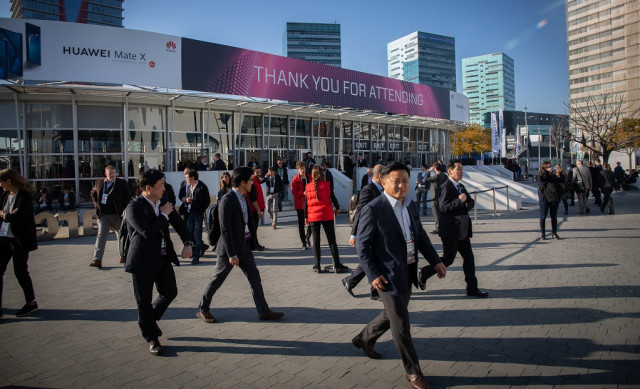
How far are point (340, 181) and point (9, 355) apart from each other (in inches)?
569

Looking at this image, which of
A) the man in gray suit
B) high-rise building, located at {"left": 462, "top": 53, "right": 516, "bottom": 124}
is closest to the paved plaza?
the man in gray suit

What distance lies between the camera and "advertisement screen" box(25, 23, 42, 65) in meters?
14.0

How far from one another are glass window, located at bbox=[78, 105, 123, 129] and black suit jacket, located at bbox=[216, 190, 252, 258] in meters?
14.4

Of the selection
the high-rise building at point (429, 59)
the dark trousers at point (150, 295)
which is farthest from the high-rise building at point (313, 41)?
the dark trousers at point (150, 295)

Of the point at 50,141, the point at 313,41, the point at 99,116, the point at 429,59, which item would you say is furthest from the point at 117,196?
the point at 429,59

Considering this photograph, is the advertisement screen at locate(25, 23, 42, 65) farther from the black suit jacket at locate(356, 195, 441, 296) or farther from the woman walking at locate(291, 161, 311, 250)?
the black suit jacket at locate(356, 195, 441, 296)

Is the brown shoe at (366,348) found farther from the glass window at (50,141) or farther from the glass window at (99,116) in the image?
the glass window at (50,141)

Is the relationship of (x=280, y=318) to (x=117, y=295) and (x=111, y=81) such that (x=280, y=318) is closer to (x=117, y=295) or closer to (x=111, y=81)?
(x=117, y=295)

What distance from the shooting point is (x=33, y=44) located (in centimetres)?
1402

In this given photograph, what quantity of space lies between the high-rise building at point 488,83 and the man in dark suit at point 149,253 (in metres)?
187

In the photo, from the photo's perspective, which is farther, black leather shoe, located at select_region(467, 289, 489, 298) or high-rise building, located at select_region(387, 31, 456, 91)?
high-rise building, located at select_region(387, 31, 456, 91)

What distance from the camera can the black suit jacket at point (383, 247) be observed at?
3445 millimetres

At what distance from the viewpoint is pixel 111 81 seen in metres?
14.9

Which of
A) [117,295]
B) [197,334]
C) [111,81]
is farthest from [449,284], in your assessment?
[111,81]
